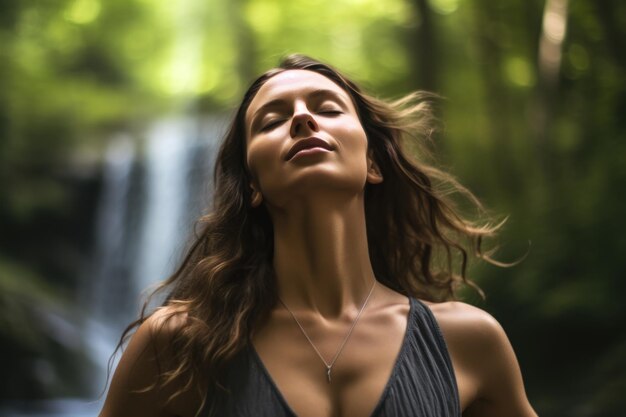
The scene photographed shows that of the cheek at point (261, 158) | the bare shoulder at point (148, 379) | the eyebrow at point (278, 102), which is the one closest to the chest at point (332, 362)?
the bare shoulder at point (148, 379)

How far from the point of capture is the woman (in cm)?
130

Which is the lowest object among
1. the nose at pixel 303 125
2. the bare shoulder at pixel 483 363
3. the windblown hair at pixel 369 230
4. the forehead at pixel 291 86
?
the bare shoulder at pixel 483 363

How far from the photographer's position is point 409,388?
4.22ft

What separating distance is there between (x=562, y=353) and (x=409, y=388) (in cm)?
308

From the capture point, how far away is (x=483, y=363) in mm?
1420

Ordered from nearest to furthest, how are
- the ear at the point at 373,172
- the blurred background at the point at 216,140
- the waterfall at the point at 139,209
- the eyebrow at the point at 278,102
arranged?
the eyebrow at the point at 278,102, the ear at the point at 373,172, the blurred background at the point at 216,140, the waterfall at the point at 139,209

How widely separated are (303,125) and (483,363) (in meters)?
0.54

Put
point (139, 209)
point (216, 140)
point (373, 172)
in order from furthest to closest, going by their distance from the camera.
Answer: point (139, 209), point (216, 140), point (373, 172)

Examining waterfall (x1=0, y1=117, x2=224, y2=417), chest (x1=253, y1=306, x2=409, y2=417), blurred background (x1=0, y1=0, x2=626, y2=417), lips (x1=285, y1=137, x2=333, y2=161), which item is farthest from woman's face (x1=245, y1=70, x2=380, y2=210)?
waterfall (x1=0, y1=117, x2=224, y2=417)

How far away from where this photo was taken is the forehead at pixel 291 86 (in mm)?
1476

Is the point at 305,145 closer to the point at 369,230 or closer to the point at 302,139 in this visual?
the point at 302,139

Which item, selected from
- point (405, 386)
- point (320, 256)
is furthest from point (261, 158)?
point (405, 386)

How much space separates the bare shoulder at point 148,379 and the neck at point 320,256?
0.22m

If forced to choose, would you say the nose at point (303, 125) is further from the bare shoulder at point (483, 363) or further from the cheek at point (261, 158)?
the bare shoulder at point (483, 363)
